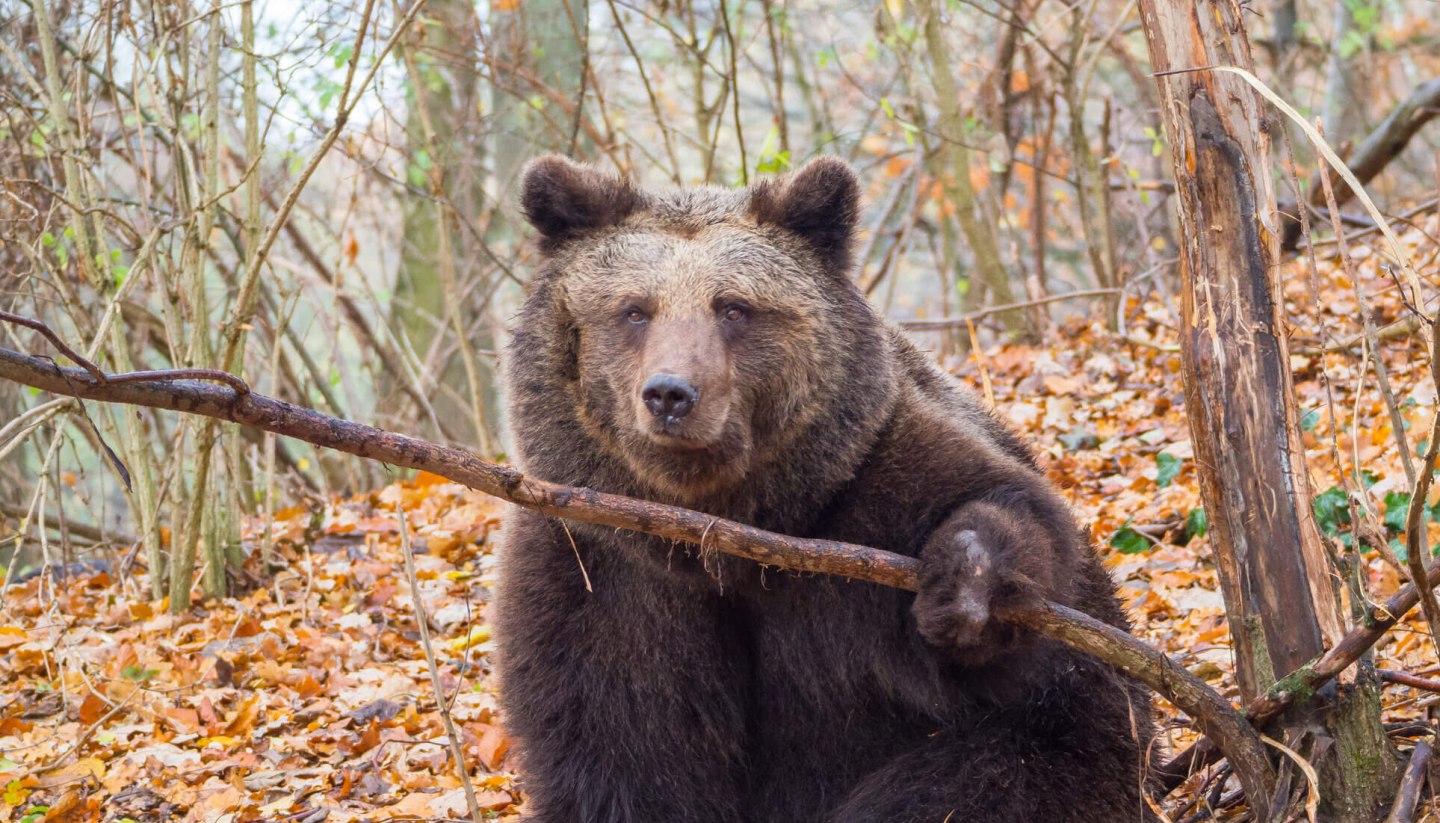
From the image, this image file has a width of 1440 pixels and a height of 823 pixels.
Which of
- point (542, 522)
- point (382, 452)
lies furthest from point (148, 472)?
point (382, 452)

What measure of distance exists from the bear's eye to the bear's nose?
1.76 feet

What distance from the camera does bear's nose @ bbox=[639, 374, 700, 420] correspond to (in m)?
3.42

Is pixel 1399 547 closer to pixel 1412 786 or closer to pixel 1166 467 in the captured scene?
pixel 1166 467

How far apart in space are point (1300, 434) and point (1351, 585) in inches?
16.1

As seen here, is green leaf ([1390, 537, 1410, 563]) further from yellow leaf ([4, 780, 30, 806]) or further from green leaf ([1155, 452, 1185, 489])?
yellow leaf ([4, 780, 30, 806])

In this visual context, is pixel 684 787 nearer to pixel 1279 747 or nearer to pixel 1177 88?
pixel 1279 747

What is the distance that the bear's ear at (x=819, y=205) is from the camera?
166 inches

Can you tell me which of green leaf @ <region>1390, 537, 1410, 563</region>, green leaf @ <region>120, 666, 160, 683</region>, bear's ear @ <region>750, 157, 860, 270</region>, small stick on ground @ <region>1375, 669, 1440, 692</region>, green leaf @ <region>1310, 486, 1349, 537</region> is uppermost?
bear's ear @ <region>750, 157, 860, 270</region>

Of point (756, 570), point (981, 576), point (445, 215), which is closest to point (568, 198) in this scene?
point (756, 570)

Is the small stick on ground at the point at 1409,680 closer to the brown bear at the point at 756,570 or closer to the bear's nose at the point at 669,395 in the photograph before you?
the brown bear at the point at 756,570

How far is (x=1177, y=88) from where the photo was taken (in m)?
3.31

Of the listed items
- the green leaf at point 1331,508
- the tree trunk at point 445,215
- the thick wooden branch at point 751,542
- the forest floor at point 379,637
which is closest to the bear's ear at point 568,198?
the forest floor at point 379,637

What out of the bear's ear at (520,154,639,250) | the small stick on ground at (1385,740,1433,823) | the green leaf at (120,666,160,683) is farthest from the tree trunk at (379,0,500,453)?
the small stick on ground at (1385,740,1433,823)

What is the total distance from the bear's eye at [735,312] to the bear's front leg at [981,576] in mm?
937
